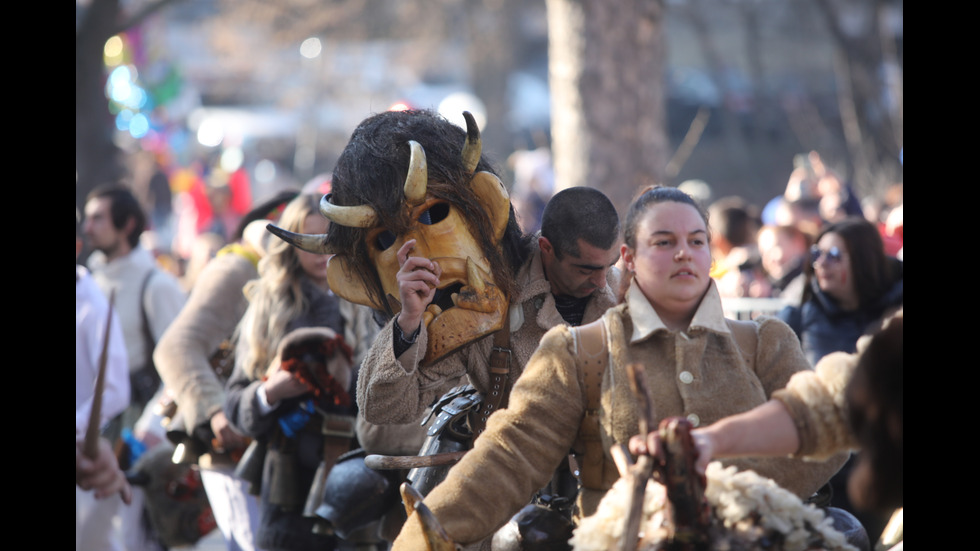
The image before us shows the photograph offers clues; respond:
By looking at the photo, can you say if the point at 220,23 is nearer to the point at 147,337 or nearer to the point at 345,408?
the point at 147,337

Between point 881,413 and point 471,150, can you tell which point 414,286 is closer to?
point 471,150

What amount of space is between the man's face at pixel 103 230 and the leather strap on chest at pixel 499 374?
378 centimetres

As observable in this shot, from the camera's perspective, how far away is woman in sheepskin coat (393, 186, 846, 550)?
2.69 m

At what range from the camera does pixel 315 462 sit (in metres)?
4.57

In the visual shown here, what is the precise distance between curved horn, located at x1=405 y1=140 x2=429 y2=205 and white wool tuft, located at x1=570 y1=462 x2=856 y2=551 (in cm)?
116

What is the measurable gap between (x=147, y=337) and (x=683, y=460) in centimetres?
459

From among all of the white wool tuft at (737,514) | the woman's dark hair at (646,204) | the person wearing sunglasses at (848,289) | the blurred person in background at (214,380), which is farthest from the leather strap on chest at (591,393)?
the person wearing sunglasses at (848,289)

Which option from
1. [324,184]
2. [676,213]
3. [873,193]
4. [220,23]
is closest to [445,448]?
[676,213]

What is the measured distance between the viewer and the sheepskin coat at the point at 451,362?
323 centimetres

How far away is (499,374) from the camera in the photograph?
3.32 meters

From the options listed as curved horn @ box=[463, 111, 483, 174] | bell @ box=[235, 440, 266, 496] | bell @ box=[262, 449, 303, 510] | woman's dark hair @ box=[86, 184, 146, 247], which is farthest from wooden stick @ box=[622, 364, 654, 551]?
woman's dark hair @ box=[86, 184, 146, 247]

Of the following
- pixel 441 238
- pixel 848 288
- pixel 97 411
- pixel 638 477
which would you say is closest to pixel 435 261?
pixel 441 238

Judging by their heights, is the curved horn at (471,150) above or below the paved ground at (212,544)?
above

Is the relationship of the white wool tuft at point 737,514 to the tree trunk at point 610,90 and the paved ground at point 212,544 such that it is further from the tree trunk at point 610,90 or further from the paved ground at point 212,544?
the tree trunk at point 610,90
